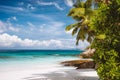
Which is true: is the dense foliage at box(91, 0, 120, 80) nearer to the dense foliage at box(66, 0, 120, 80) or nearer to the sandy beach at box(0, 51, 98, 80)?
the dense foliage at box(66, 0, 120, 80)

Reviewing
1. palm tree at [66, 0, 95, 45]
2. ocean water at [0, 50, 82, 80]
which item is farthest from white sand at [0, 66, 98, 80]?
palm tree at [66, 0, 95, 45]

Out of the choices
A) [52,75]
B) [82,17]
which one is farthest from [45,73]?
[82,17]

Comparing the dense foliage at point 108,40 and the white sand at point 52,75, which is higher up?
the dense foliage at point 108,40

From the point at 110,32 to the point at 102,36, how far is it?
35cm

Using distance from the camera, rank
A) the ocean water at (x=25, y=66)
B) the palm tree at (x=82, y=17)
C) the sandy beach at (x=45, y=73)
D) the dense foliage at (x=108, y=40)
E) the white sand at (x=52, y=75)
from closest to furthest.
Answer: the dense foliage at (x=108, y=40) < the white sand at (x=52, y=75) < the sandy beach at (x=45, y=73) < the ocean water at (x=25, y=66) < the palm tree at (x=82, y=17)

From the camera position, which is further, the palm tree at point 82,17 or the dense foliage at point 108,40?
the palm tree at point 82,17

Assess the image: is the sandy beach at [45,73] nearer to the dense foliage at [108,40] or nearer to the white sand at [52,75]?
the white sand at [52,75]

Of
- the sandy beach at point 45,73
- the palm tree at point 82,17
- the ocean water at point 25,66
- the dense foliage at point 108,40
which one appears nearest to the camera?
the dense foliage at point 108,40

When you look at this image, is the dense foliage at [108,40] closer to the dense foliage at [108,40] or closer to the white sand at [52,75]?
the dense foliage at [108,40]

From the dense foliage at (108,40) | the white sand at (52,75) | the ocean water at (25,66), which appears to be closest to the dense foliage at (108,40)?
the dense foliage at (108,40)

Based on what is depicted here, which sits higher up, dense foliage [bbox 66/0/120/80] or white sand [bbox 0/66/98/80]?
dense foliage [bbox 66/0/120/80]

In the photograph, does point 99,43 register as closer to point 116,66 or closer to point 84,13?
point 116,66

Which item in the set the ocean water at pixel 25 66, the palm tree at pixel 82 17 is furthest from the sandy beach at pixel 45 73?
the palm tree at pixel 82 17

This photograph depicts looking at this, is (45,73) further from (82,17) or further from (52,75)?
(82,17)
